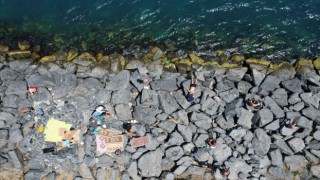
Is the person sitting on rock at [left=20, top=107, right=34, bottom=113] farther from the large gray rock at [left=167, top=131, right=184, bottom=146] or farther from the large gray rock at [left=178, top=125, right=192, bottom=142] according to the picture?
the large gray rock at [left=178, top=125, right=192, bottom=142]

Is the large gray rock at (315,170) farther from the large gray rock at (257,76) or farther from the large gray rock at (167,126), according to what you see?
the large gray rock at (167,126)

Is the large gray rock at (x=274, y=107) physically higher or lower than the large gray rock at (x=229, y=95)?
lower

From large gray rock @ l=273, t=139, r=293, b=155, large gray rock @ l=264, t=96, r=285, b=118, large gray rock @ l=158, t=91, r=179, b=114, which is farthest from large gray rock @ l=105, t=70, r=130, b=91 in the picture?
large gray rock @ l=273, t=139, r=293, b=155

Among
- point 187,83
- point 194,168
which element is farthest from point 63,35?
point 194,168

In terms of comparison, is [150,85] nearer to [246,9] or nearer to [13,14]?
[246,9]

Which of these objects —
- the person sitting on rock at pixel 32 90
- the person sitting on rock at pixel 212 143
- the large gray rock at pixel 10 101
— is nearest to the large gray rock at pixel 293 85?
the person sitting on rock at pixel 212 143

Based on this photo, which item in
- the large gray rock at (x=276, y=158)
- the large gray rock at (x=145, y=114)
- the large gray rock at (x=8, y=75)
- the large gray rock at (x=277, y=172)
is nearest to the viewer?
the large gray rock at (x=277, y=172)
